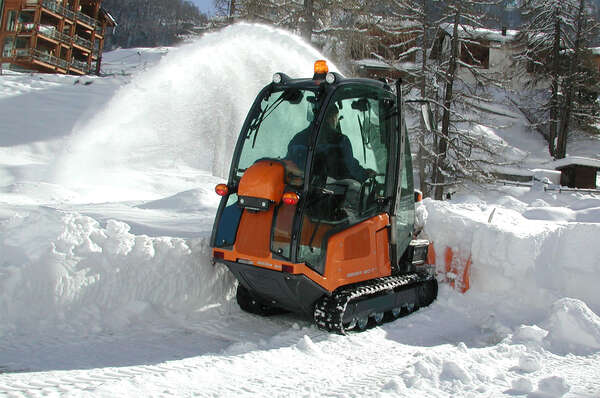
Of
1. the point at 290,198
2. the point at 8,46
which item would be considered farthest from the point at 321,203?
the point at 8,46

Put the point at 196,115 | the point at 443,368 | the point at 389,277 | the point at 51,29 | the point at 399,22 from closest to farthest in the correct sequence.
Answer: the point at 443,368
the point at 389,277
the point at 196,115
the point at 399,22
the point at 51,29

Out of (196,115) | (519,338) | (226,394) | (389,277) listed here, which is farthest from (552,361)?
(196,115)

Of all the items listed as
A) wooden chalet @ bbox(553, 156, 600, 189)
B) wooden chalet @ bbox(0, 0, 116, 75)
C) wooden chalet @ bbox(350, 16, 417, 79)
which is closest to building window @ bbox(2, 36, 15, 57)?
wooden chalet @ bbox(0, 0, 116, 75)

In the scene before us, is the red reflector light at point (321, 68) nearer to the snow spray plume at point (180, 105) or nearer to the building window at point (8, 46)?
the snow spray plume at point (180, 105)

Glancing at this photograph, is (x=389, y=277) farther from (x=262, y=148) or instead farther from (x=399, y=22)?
(x=399, y=22)

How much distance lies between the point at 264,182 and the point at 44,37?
149 ft

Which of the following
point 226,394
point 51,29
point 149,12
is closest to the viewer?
point 226,394

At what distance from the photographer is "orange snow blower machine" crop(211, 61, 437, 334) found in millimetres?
5102

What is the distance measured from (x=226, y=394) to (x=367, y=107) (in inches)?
139

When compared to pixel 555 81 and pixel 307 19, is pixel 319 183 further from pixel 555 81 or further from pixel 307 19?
pixel 555 81

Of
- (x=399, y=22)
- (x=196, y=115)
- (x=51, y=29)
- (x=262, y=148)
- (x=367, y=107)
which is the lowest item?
(x=262, y=148)

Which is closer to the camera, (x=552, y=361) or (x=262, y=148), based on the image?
(x=552, y=361)

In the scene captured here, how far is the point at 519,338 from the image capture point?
5219mm

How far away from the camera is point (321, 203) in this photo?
17.2 ft
